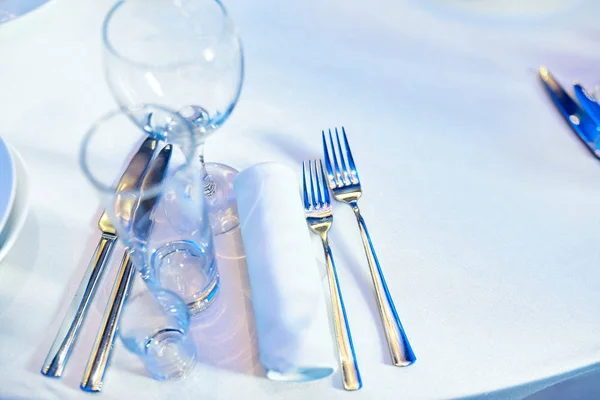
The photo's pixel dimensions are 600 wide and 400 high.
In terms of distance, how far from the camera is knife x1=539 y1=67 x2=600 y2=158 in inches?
25.9

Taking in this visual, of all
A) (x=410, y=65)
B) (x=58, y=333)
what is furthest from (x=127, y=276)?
(x=410, y=65)

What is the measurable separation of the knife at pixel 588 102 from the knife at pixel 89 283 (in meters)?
0.53

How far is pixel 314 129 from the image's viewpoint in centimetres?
70

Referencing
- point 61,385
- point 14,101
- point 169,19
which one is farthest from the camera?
point 14,101

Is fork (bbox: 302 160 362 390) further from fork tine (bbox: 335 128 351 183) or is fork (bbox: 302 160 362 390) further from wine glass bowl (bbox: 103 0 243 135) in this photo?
wine glass bowl (bbox: 103 0 243 135)

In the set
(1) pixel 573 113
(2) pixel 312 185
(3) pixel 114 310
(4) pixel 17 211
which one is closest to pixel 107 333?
(3) pixel 114 310

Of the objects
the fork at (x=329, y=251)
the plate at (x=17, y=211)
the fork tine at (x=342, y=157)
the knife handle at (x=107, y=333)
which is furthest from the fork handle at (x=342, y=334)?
the plate at (x=17, y=211)

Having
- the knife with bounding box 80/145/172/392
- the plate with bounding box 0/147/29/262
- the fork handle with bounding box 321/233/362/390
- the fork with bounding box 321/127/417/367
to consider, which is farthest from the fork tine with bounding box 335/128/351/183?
the plate with bounding box 0/147/29/262

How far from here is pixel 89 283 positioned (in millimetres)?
554

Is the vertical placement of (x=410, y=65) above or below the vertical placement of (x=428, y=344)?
above

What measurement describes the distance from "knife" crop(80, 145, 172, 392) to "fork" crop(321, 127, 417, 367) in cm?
20

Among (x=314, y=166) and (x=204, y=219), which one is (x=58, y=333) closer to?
(x=204, y=219)

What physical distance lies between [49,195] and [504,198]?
0.53m

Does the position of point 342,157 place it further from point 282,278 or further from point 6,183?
point 6,183
